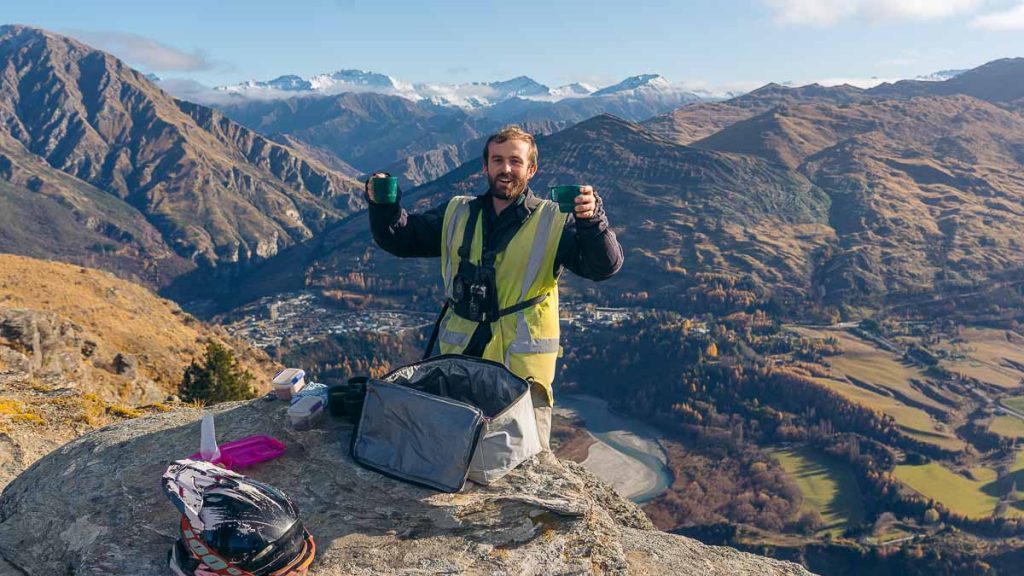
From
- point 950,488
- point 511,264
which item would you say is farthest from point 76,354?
point 950,488

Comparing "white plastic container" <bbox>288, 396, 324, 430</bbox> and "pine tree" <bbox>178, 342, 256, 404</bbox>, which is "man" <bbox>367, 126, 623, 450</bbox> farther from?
"pine tree" <bbox>178, 342, 256, 404</bbox>

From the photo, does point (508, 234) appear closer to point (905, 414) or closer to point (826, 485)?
point (826, 485)

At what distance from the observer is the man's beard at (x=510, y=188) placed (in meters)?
8.54

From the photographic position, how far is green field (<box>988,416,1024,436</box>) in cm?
14562

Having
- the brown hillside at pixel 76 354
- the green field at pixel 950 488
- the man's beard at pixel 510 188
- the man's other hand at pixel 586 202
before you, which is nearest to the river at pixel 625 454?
the green field at pixel 950 488

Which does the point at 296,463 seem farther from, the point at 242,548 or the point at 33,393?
the point at 33,393

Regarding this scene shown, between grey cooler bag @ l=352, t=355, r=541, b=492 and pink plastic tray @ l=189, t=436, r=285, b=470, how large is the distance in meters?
1.12

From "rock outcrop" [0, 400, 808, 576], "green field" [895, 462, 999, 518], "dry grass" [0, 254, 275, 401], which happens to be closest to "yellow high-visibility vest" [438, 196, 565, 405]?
"rock outcrop" [0, 400, 808, 576]

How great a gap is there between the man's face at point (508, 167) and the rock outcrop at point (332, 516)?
3.77 metres

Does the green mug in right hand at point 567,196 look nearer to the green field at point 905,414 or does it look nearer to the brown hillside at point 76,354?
the brown hillside at point 76,354

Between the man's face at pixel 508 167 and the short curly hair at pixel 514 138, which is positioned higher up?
the short curly hair at pixel 514 138

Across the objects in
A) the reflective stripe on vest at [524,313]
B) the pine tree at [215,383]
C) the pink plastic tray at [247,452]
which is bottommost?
the pine tree at [215,383]

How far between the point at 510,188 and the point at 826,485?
15059cm

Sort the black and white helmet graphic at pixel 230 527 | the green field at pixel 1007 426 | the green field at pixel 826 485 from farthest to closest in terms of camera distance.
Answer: the green field at pixel 1007 426
the green field at pixel 826 485
the black and white helmet graphic at pixel 230 527
